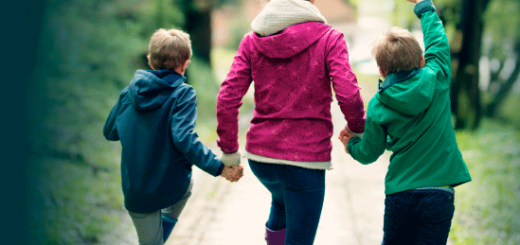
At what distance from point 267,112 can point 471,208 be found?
349cm

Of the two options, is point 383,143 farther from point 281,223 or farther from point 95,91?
point 95,91

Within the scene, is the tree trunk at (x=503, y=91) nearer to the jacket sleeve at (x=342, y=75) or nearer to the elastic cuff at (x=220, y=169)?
the jacket sleeve at (x=342, y=75)

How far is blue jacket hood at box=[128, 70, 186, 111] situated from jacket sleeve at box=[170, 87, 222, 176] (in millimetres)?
86

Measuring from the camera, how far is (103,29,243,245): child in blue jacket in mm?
2670

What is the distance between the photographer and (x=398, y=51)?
95.3 inches

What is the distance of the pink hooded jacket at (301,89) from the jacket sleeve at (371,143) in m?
0.12

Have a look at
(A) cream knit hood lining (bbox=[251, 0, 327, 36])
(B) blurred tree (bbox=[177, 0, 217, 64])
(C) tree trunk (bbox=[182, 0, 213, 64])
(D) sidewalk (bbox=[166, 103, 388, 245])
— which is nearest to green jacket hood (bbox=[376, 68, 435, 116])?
(A) cream knit hood lining (bbox=[251, 0, 327, 36])

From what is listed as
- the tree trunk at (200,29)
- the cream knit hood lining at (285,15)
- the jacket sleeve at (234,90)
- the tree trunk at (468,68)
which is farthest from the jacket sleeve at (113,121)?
the tree trunk at (200,29)

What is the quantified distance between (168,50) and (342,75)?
1078 mm

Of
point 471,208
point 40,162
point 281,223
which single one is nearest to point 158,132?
point 281,223

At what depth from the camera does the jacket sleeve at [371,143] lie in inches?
97.3

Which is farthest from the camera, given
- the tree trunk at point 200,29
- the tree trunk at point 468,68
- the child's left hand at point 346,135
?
the tree trunk at point 200,29

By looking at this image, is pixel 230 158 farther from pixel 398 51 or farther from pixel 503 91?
pixel 503 91

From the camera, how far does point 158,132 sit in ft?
8.83
